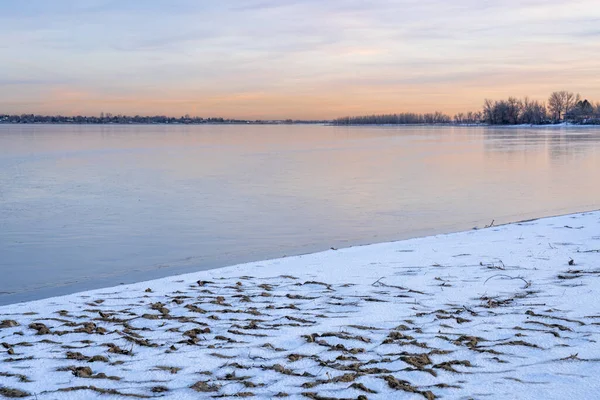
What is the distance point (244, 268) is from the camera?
736cm

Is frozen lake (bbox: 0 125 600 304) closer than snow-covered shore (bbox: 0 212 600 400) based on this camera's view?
No

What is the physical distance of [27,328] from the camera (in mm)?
4848

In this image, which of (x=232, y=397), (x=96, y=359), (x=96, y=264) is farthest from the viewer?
(x=96, y=264)

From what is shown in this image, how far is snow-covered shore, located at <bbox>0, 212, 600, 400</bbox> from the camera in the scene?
3.55 m

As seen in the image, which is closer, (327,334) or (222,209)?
(327,334)

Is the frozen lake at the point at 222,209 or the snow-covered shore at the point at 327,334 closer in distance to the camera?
the snow-covered shore at the point at 327,334

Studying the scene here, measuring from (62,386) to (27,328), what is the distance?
5.03 feet

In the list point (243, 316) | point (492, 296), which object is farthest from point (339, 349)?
point (492, 296)

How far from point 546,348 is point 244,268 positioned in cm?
408

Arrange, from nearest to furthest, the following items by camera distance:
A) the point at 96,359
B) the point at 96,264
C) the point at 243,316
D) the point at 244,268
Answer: the point at 96,359 < the point at 243,316 < the point at 244,268 < the point at 96,264

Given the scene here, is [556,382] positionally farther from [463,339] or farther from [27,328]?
[27,328]

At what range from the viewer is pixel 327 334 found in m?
4.50

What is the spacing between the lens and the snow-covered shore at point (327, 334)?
11.6 ft

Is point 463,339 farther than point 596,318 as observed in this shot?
No
